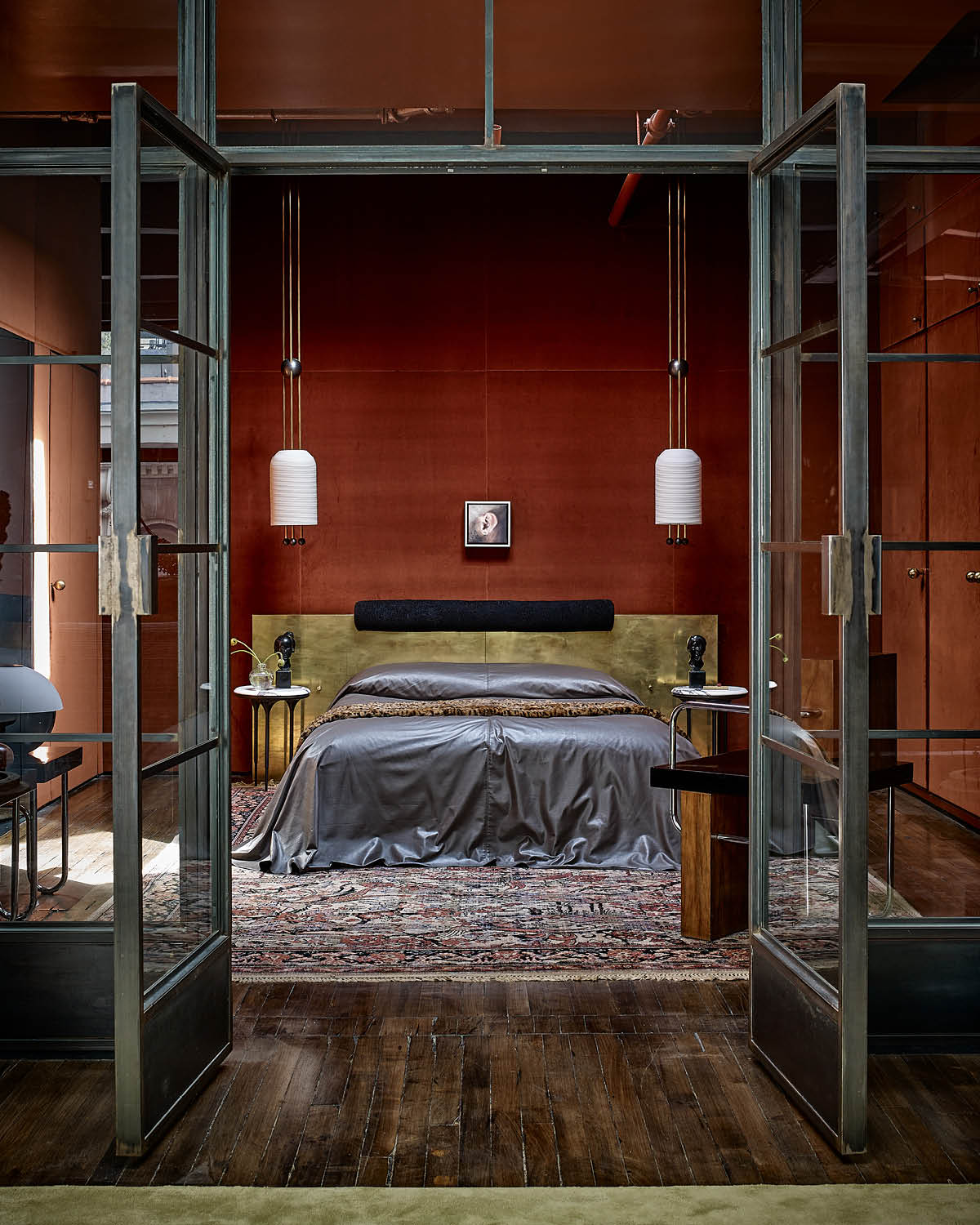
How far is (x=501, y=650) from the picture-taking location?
21.6ft

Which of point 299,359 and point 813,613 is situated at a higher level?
point 299,359

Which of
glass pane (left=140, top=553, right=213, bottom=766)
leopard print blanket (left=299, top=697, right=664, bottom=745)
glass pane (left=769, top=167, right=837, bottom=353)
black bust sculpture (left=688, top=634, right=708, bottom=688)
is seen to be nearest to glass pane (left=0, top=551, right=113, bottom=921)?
glass pane (left=140, top=553, right=213, bottom=766)

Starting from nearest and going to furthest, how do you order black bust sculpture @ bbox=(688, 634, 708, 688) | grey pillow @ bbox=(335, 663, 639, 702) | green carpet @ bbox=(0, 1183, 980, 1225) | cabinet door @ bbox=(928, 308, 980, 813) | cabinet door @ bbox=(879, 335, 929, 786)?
green carpet @ bbox=(0, 1183, 980, 1225) < cabinet door @ bbox=(879, 335, 929, 786) < cabinet door @ bbox=(928, 308, 980, 813) < grey pillow @ bbox=(335, 663, 639, 702) < black bust sculpture @ bbox=(688, 634, 708, 688)

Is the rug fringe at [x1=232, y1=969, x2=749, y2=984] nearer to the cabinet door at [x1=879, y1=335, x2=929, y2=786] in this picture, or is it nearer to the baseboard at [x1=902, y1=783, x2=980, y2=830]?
the baseboard at [x1=902, y1=783, x2=980, y2=830]

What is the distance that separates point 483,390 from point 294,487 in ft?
4.41

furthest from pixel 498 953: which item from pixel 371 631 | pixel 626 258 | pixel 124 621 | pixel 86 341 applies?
pixel 626 258

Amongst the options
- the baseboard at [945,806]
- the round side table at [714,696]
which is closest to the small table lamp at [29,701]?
the baseboard at [945,806]

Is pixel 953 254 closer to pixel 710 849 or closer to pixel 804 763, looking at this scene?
pixel 804 763

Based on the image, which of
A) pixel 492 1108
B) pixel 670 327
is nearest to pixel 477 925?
pixel 492 1108

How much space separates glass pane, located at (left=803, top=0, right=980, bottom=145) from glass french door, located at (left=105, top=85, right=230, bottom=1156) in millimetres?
1467

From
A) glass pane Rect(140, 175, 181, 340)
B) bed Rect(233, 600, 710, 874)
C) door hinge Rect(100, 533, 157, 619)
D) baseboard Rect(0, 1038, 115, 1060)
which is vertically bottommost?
baseboard Rect(0, 1038, 115, 1060)

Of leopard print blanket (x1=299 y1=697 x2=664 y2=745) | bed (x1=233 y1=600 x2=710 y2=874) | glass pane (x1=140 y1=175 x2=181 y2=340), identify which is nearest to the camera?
glass pane (x1=140 y1=175 x2=181 y2=340)

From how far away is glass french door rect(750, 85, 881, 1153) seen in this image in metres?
2.26

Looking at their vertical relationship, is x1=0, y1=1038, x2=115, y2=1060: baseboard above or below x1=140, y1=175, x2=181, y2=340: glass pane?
below
